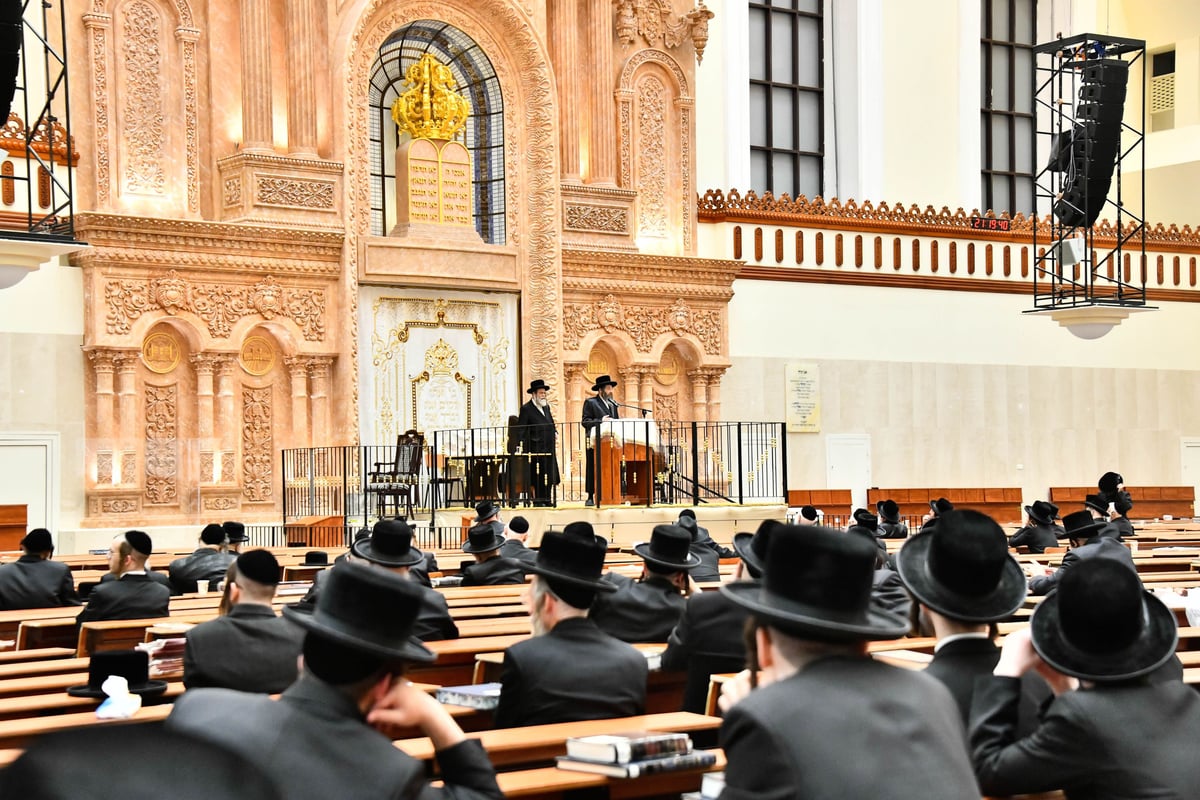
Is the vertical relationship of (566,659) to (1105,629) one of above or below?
below

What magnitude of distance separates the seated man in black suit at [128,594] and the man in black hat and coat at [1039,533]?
834 centimetres

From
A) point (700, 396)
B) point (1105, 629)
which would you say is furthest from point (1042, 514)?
point (1105, 629)

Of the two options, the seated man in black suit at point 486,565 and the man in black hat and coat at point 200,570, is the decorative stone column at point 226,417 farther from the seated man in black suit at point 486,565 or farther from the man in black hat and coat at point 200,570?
the seated man in black suit at point 486,565

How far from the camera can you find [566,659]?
486cm

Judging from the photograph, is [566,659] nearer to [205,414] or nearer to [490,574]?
[490,574]

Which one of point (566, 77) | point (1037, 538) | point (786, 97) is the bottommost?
point (1037, 538)

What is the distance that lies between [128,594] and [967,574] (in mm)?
5454

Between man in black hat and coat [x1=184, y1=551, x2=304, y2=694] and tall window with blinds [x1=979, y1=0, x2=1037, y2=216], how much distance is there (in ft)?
76.4

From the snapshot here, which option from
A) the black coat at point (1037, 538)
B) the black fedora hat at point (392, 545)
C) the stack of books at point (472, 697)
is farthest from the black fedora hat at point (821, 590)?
the black coat at point (1037, 538)

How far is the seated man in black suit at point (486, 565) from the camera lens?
34.7 ft

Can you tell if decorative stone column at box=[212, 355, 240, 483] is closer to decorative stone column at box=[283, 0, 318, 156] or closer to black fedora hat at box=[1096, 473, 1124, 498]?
decorative stone column at box=[283, 0, 318, 156]

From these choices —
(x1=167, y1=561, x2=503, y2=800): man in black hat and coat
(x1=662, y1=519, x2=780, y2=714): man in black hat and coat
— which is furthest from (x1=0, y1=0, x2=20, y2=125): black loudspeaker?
(x1=167, y1=561, x2=503, y2=800): man in black hat and coat

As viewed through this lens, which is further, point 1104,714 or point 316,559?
point 316,559

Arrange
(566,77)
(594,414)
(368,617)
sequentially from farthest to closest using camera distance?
1. (566,77)
2. (594,414)
3. (368,617)
